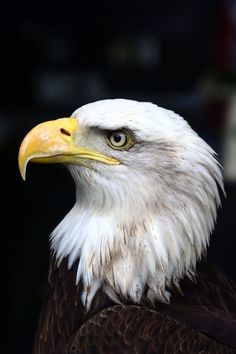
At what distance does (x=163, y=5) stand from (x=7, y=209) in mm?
2444

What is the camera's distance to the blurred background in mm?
5793

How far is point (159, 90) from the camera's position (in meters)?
6.53

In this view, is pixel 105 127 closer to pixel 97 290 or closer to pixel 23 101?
pixel 97 290

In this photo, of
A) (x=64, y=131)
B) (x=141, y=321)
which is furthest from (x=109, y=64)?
(x=141, y=321)

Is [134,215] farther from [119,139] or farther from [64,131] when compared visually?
[64,131]

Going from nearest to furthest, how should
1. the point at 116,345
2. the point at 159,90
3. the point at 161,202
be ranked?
the point at 116,345 → the point at 161,202 → the point at 159,90

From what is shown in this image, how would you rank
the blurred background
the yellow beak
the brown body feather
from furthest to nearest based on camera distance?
the blurred background
the yellow beak
the brown body feather

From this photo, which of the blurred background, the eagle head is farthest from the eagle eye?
the blurred background

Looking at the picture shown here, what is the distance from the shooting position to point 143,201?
105 inches

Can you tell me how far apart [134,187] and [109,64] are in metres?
4.54

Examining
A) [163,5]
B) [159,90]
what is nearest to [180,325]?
[159,90]

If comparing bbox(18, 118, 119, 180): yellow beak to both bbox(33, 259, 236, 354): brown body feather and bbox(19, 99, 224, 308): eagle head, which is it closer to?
bbox(19, 99, 224, 308): eagle head

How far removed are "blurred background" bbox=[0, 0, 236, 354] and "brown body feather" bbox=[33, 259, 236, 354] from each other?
7.83ft

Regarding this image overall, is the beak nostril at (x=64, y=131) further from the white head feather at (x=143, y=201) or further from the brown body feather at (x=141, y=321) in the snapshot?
the brown body feather at (x=141, y=321)
